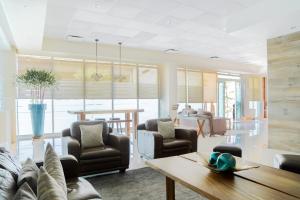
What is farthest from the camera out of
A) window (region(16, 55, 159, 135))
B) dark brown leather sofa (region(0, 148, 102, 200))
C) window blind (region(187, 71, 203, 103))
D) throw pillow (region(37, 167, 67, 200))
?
window blind (region(187, 71, 203, 103))

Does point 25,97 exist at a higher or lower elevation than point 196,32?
lower

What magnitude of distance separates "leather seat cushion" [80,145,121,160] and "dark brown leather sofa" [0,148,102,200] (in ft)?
3.04

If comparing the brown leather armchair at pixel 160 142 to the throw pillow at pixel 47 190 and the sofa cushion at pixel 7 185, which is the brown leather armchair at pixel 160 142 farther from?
the throw pillow at pixel 47 190

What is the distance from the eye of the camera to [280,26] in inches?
172

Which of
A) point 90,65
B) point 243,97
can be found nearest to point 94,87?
point 90,65

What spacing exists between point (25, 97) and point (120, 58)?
3.23 metres

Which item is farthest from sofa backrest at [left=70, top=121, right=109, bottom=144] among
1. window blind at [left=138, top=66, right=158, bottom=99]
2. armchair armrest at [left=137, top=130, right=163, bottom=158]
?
window blind at [left=138, top=66, right=158, bottom=99]

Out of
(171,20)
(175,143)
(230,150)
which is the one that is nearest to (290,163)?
(230,150)

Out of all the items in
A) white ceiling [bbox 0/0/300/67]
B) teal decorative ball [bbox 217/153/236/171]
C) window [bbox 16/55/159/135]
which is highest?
white ceiling [bbox 0/0/300/67]

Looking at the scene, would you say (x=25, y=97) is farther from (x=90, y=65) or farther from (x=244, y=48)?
(x=244, y=48)

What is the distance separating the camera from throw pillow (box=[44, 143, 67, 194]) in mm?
1513

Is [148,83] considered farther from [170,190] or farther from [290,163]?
[290,163]

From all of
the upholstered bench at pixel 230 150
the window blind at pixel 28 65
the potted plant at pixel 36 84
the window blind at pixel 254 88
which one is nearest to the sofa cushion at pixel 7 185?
the upholstered bench at pixel 230 150

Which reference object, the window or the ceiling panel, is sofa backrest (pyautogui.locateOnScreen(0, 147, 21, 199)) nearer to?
the ceiling panel
